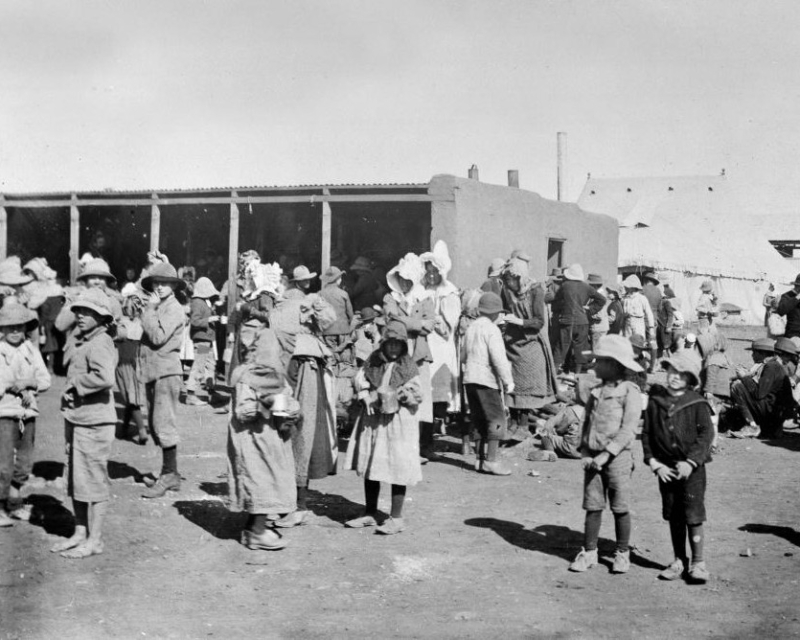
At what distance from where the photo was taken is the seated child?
6992 mm

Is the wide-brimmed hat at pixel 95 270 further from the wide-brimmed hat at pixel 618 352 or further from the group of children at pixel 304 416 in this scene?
the wide-brimmed hat at pixel 618 352

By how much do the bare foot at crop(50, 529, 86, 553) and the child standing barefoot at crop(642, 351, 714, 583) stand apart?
3.83m

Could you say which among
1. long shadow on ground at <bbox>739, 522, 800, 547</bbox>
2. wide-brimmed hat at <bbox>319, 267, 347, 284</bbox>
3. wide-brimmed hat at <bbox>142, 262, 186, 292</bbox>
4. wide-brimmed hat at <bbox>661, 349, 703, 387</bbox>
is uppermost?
wide-brimmed hat at <bbox>319, 267, 347, 284</bbox>

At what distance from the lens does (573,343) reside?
13992 millimetres

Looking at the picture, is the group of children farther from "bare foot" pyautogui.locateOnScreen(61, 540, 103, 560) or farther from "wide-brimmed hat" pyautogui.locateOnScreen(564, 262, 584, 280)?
"wide-brimmed hat" pyautogui.locateOnScreen(564, 262, 584, 280)

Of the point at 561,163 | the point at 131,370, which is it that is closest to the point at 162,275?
the point at 131,370

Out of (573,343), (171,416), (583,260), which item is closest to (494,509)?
(171,416)

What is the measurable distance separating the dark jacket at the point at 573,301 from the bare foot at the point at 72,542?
874 centimetres

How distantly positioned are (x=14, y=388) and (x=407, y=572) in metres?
3.25

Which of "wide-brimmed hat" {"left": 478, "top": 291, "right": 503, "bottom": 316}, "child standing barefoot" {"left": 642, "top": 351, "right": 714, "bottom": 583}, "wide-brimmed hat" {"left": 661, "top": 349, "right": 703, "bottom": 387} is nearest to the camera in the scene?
"child standing barefoot" {"left": 642, "top": 351, "right": 714, "bottom": 583}

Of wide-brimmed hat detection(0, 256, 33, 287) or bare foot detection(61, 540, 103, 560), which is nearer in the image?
bare foot detection(61, 540, 103, 560)

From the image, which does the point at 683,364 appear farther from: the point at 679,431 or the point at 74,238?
the point at 74,238

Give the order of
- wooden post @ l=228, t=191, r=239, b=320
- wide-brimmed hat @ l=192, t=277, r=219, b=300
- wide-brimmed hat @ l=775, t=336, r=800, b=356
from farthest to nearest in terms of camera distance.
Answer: wooden post @ l=228, t=191, r=239, b=320 → wide-brimmed hat @ l=192, t=277, r=219, b=300 → wide-brimmed hat @ l=775, t=336, r=800, b=356

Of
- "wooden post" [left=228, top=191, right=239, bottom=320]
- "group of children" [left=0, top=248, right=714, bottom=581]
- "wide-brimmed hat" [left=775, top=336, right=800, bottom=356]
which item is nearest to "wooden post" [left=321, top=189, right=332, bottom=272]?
"wooden post" [left=228, top=191, right=239, bottom=320]
